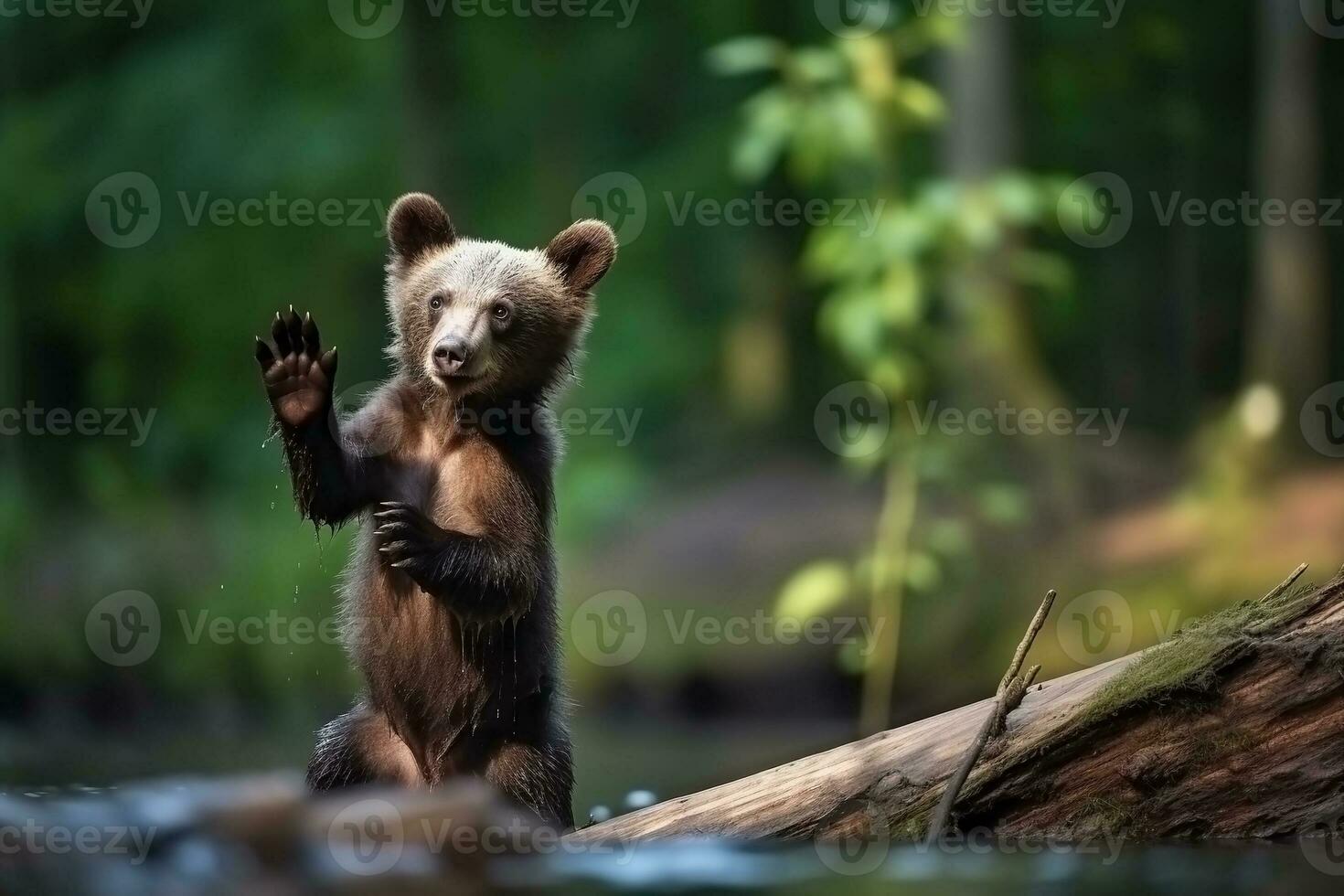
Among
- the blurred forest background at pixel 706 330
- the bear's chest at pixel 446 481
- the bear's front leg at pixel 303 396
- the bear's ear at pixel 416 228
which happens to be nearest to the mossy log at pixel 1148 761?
the bear's chest at pixel 446 481

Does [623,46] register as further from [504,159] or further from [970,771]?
[970,771]

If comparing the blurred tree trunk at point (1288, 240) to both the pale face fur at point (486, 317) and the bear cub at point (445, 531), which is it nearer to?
the pale face fur at point (486, 317)

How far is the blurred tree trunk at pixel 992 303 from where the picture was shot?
11.1 meters

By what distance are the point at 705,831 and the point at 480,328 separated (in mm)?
1897

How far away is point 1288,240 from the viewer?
11430mm

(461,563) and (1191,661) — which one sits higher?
(461,563)

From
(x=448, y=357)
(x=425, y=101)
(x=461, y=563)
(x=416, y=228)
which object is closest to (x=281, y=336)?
(x=448, y=357)

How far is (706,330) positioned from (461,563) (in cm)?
966

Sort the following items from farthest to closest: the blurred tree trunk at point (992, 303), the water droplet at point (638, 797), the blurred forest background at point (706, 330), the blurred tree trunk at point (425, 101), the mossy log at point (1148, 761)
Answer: the blurred tree trunk at point (425, 101) → the blurred tree trunk at point (992, 303) → the blurred forest background at point (706, 330) → the water droplet at point (638, 797) → the mossy log at point (1148, 761)

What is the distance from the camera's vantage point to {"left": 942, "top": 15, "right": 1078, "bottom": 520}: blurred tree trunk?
11.1 m

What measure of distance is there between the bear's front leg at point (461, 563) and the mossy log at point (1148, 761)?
914 millimetres

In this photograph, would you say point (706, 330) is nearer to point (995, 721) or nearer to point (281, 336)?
point (281, 336)

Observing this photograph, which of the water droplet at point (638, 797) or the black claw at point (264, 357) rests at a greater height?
the black claw at point (264, 357)

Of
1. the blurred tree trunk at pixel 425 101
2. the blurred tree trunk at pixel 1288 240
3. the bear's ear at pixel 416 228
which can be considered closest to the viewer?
the bear's ear at pixel 416 228
